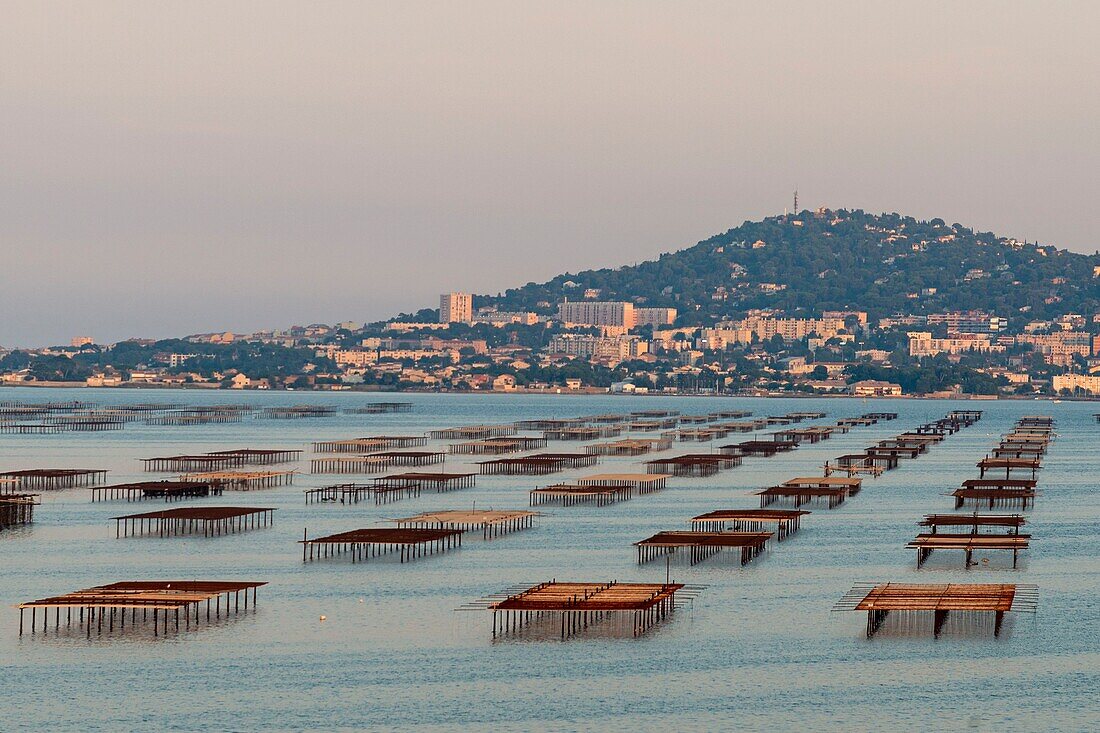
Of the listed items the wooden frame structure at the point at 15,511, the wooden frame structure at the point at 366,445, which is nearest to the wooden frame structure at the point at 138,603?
the wooden frame structure at the point at 15,511

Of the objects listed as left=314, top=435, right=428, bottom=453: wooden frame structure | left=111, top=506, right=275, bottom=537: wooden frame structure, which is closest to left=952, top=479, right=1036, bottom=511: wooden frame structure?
left=111, top=506, right=275, bottom=537: wooden frame structure

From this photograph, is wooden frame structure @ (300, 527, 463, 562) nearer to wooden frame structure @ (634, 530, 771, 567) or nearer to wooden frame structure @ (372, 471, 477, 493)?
wooden frame structure @ (634, 530, 771, 567)

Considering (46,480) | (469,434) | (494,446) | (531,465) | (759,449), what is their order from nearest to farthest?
(46,480), (531,465), (759,449), (494,446), (469,434)

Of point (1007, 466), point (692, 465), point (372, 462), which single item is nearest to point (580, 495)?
point (692, 465)

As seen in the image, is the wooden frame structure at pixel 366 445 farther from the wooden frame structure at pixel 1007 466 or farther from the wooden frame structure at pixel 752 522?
the wooden frame structure at pixel 752 522

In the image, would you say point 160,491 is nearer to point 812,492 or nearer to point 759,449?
point 812,492

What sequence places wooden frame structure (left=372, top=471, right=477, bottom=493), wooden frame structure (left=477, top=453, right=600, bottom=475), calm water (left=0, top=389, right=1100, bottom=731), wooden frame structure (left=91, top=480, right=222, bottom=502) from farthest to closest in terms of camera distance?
1. wooden frame structure (left=477, top=453, right=600, bottom=475)
2. wooden frame structure (left=372, top=471, right=477, bottom=493)
3. wooden frame structure (left=91, top=480, right=222, bottom=502)
4. calm water (left=0, top=389, right=1100, bottom=731)

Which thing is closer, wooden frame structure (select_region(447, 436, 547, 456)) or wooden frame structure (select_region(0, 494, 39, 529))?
wooden frame structure (select_region(0, 494, 39, 529))

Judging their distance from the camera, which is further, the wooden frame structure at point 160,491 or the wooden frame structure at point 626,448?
the wooden frame structure at point 626,448
